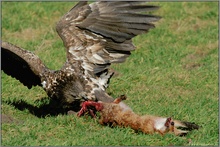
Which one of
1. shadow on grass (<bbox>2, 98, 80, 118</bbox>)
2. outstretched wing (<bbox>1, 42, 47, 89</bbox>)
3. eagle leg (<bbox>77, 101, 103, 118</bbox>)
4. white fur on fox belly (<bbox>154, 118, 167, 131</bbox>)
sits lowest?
shadow on grass (<bbox>2, 98, 80, 118</bbox>)

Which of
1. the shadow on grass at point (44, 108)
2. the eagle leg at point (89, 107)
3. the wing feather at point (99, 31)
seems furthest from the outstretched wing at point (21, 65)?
the eagle leg at point (89, 107)

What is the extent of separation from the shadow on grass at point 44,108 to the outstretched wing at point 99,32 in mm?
632

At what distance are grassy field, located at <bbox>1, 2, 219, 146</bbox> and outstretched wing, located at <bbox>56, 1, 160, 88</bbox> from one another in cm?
84

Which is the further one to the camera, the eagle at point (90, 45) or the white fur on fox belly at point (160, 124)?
the eagle at point (90, 45)

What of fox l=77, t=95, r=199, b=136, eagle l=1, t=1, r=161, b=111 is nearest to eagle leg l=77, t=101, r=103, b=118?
fox l=77, t=95, r=199, b=136

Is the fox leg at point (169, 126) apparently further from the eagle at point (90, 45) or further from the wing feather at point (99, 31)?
the wing feather at point (99, 31)

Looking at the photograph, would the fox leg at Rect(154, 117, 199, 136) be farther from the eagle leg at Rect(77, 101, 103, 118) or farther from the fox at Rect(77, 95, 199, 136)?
the eagle leg at Rect(77, 101, 103, 118)

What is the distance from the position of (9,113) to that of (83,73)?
1.13 metres

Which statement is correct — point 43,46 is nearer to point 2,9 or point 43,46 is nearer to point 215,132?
point 2,9

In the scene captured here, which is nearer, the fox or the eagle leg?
the fox

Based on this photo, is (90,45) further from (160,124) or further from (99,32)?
(160,124)

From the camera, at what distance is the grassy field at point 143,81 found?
7.15 meters

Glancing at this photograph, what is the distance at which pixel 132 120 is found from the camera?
7.32 metres

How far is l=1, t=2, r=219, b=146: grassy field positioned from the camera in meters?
7.15
